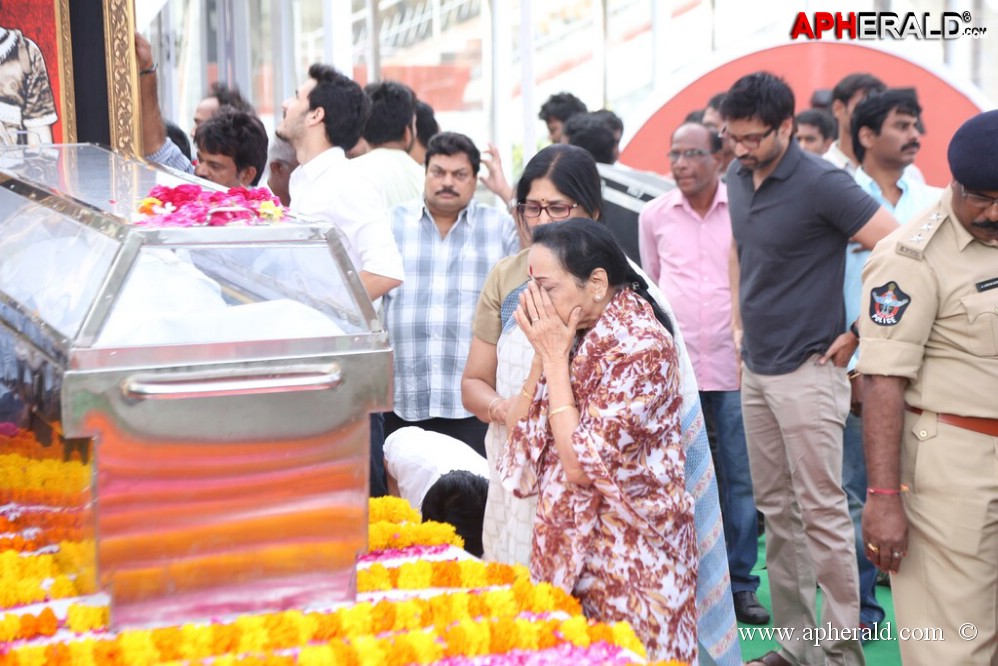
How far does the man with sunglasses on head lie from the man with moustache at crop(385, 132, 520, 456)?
967 millimetres

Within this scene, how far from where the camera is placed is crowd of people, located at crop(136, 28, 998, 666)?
100 inches

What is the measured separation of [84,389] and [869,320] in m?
1.91

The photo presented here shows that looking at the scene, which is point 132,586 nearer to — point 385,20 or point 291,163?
point 291,163

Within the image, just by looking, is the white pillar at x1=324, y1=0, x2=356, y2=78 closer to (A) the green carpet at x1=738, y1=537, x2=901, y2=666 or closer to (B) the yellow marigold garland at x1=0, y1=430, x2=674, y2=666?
(A) the green carpet at x1=738, y1=537, x2=901, y2=666

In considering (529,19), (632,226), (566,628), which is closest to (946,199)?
(566,628)

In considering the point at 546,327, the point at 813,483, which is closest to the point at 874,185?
the point at 813,483

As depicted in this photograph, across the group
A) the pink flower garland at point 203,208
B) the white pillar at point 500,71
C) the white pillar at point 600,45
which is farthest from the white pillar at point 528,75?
the pink flower garland at point 203,208

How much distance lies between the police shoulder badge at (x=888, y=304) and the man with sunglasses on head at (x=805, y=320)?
81 cm

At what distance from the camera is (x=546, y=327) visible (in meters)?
2.55

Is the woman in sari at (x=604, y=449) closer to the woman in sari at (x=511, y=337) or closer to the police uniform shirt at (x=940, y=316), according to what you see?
the woman in sari at (x=511, y=337)

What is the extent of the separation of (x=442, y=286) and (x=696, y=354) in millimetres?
1166

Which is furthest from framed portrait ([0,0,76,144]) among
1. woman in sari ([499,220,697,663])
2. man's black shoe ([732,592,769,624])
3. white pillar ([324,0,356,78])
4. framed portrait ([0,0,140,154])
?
white pillar ([324,0,356,78])

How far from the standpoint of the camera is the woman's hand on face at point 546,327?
2543 millimetres

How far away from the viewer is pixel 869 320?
297 cm
